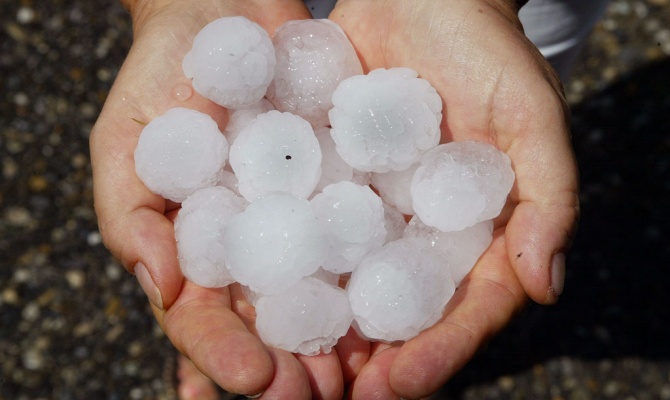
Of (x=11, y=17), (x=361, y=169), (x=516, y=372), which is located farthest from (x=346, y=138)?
(x=11, y=17)

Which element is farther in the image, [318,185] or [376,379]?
[318,185]

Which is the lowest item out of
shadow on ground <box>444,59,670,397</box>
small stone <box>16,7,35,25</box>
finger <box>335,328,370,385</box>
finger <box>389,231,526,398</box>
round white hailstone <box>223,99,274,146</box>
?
shadow on ground <box>444,59,670,397</box>

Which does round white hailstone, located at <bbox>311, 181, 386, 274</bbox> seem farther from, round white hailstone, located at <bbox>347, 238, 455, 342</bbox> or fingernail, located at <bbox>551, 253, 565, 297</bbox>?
fingernail, located at <bbox>551, 253, 565, 297</bbox>

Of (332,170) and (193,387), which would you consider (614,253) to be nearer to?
(332,170)

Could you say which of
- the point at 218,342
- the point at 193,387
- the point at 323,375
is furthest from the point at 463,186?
the point at 193,387

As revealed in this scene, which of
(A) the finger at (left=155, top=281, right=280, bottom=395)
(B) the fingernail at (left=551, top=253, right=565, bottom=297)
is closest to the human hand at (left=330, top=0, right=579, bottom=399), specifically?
(B) the fingernail at (left=551, top=253, right=565, bottom=297)

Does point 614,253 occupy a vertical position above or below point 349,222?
below

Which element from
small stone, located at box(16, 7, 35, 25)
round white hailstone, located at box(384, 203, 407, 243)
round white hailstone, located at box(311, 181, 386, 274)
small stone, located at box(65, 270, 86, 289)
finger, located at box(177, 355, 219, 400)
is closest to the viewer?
round white hailstone, located at box(311, 181, 386, 274)
